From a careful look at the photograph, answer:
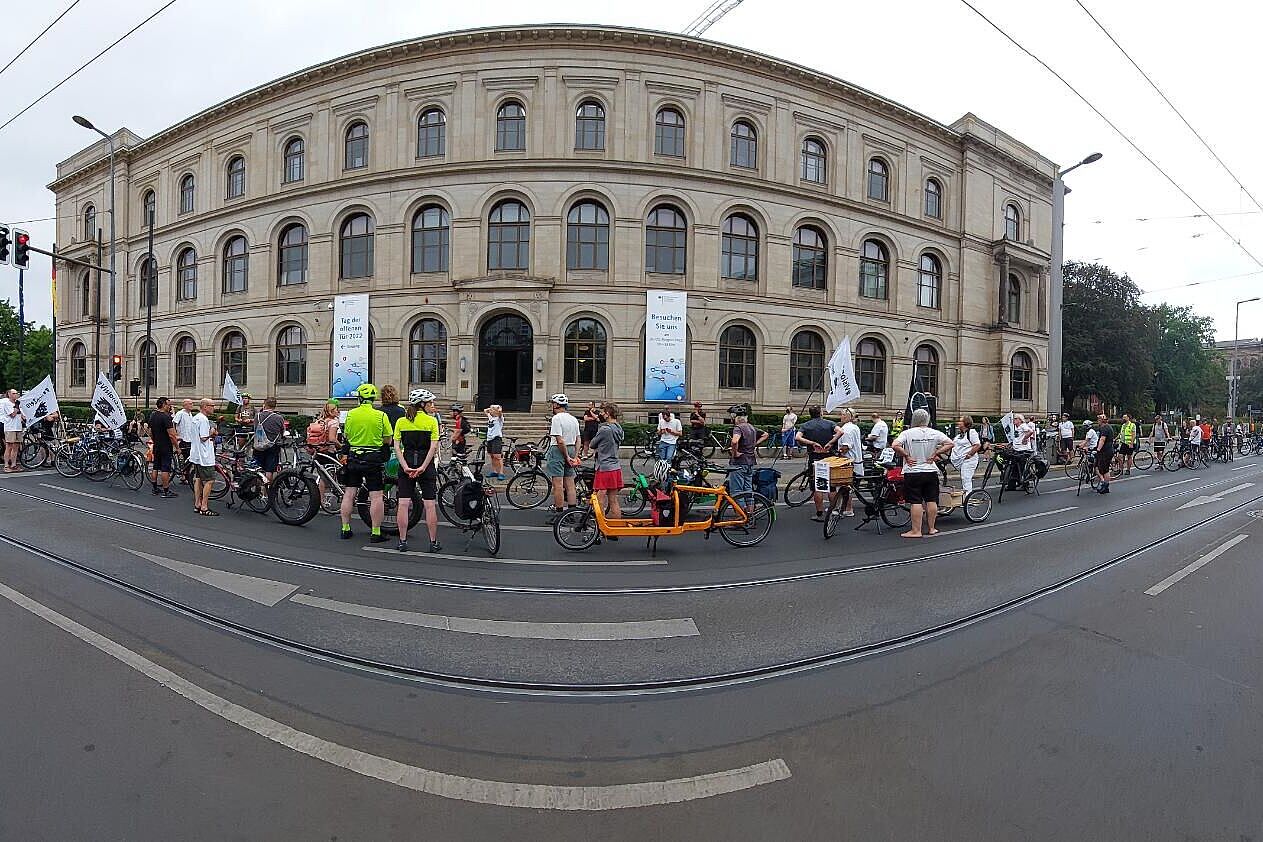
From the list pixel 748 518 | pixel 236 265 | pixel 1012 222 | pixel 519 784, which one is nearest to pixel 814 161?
pixel 1012 222

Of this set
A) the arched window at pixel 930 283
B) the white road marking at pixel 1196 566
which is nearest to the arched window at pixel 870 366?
the arched window at pixel 930 283

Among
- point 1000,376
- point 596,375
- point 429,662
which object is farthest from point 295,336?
point 1000,376

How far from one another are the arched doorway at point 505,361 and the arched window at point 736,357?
814cm

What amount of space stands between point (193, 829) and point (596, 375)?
2149cm

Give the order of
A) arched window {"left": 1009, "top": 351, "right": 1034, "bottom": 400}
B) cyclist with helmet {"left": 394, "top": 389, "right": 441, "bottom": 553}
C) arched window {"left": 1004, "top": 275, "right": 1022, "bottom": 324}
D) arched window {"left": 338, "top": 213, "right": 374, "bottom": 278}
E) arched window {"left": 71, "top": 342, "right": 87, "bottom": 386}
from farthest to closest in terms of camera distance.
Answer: arched window {"left": 71, "top": 342, "right": 87, "bottom": 386}, arched window {"left": 1004, "top": 275, "right": 1022, "bottom": 324}, arched window {"left": 1009, "top": 351, "right": 1034, "bottom": 400}, arched window {"left": 338, "top": 213, "right": 374, "bottom": 278}, cyclist with helmet {"left": 394, "top": 389, "right": 441, "bottom": 553}

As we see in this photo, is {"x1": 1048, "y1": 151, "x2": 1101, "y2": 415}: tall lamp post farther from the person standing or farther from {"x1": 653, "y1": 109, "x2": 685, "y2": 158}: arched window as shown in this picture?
the person standing

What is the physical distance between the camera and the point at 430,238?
955 inches

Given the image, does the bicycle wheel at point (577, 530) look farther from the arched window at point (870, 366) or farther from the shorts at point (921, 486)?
the arched window at point (870, 366)

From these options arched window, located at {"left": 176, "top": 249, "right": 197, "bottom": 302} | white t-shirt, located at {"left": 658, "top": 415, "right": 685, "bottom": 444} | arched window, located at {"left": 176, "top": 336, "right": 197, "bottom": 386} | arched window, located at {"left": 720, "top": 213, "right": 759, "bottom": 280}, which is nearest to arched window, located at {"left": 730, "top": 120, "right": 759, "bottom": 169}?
arched window, located at {"left": 720, "top": 213, "right": 759, "bottom": 280}

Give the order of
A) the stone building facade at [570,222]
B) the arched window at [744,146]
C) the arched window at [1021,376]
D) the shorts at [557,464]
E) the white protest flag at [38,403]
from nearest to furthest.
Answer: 1. the shorts at [557,464]
2. the white protest flag at [38,403]
3. the stone building facade at [570,222]
4. the arched window at [744,146]
5. the arched window at [1021,376]

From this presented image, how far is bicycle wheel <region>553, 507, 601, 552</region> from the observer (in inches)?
297

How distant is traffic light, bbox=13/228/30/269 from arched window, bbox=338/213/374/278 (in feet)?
32.8

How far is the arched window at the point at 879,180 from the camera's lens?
27797 mm

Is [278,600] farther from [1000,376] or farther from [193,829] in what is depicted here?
[1000,376]
